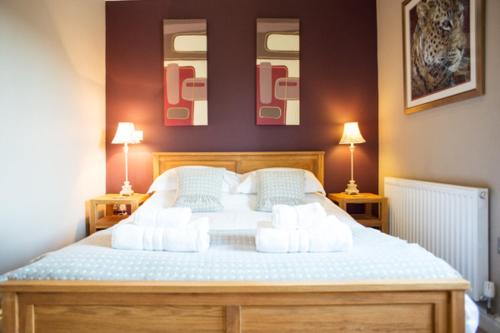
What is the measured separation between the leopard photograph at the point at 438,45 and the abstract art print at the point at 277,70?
3.54 ft

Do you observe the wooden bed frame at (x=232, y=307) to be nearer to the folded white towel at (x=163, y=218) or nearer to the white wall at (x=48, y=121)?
the folded white towel at (x=163, y=218)

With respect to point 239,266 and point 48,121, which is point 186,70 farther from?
point 239,266

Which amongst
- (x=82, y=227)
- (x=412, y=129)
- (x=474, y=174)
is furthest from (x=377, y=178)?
(x=82, y=227)

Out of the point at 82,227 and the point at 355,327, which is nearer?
the point at 355,327

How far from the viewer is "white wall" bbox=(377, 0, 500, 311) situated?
1.62 meters

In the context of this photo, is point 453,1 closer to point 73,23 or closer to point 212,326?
point 212,326

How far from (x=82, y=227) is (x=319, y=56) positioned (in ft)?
9.67

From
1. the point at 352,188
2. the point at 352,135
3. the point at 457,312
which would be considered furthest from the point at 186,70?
the point at 457,312

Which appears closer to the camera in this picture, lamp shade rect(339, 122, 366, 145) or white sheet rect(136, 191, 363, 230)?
white sheet rect(136, 191, 363, 230)

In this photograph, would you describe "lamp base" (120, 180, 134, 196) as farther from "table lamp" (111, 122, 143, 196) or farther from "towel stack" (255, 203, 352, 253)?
"towel stack" (255, 203, 352, 253)

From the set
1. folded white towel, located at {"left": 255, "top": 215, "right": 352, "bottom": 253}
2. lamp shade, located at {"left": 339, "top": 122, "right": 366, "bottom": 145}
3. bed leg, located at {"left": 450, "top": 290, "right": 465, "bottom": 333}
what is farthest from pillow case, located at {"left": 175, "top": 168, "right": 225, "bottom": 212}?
bed leg, located at {"left": 450, "top": 290, "right": 465, "bottom": 333}

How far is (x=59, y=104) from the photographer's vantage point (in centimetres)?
230

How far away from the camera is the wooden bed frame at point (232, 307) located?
3.51 feet

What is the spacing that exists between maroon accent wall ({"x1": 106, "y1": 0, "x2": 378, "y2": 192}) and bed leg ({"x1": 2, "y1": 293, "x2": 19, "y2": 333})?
76.3 inches
